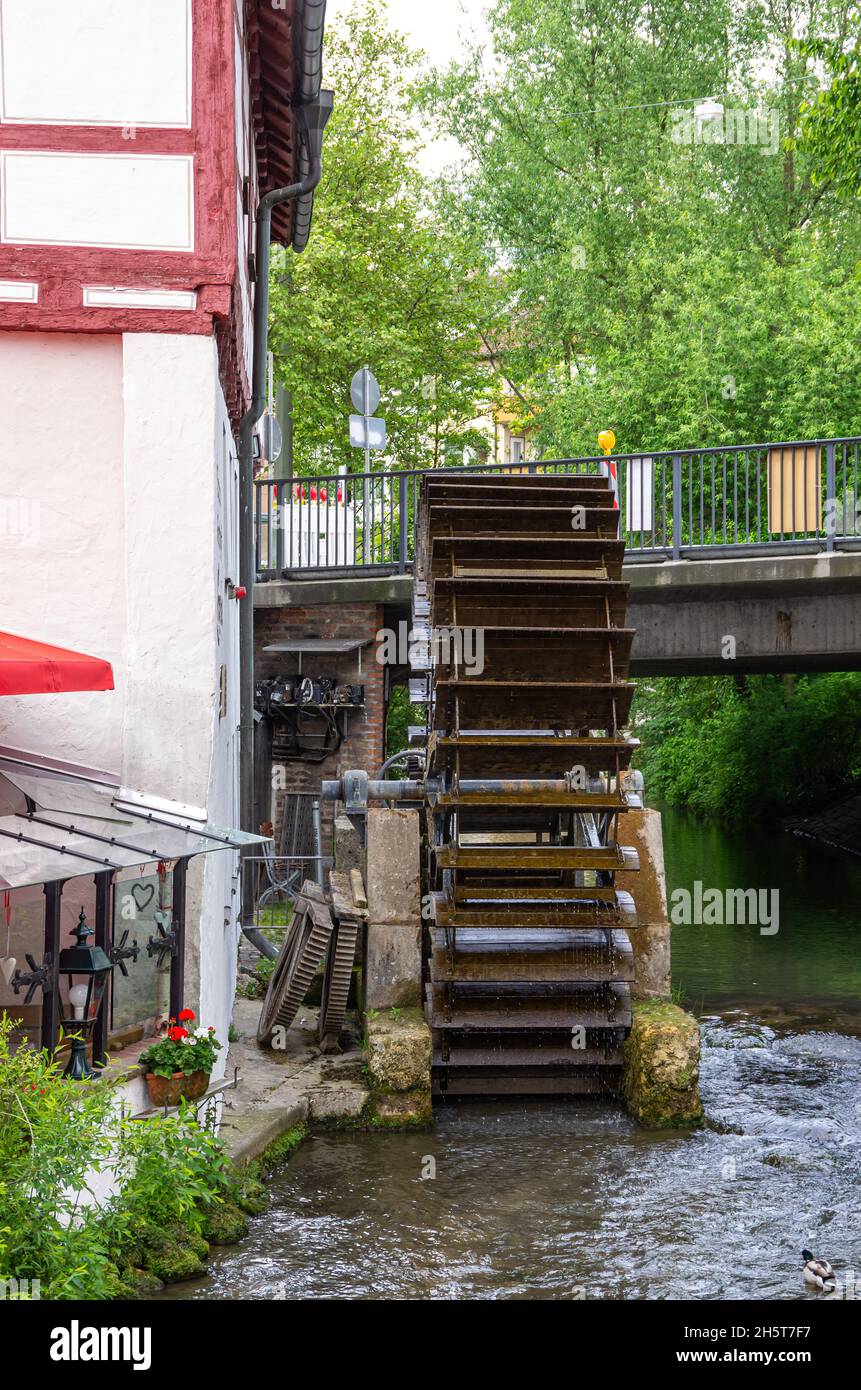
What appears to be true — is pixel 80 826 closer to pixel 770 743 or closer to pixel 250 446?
pixel 250 446

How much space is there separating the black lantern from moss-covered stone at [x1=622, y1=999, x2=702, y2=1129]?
337 cm

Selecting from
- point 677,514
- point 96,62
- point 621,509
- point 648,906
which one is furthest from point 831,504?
point 96,62

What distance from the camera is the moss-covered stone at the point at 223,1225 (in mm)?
6262

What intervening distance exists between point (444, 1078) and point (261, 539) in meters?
8.21

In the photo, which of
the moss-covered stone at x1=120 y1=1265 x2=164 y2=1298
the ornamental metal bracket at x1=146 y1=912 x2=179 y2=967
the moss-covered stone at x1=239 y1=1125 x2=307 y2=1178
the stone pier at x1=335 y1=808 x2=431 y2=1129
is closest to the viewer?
the moss-covered stone at x1=120 y1=1265 x2=164 y2=1298

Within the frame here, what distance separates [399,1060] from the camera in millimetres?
8312

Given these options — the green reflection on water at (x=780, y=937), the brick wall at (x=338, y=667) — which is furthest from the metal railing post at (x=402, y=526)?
the green reflection on water at (x=780, y=937)

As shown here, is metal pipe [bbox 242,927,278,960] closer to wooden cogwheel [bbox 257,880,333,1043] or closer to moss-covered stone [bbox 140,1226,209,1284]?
wooden cogwheel [bbox 257,880,333,1043]

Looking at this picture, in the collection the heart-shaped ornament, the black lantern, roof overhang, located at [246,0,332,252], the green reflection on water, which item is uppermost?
roof overhang, located at [246,0,332,252]

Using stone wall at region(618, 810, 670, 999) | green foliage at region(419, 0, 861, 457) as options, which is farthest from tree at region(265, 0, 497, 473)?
stone wall at region(618, 810, 670, 999)

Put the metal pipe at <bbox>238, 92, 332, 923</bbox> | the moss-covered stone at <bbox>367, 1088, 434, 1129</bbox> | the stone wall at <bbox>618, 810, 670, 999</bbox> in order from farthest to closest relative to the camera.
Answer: the metal pipe at <bbox>238, 92, 332, 923</bbox>
the stone wall at <bbox>618, 810, 670, 999</bbox>
the moss-covered stone at <bbox>367, 1088, 434, 1129</bbox>

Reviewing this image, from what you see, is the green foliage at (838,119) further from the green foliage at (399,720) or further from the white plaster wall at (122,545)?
the green foliage at (399,720)

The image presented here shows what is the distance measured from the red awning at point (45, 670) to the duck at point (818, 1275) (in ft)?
12.3

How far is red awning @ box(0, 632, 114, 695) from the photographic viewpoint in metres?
5.96
